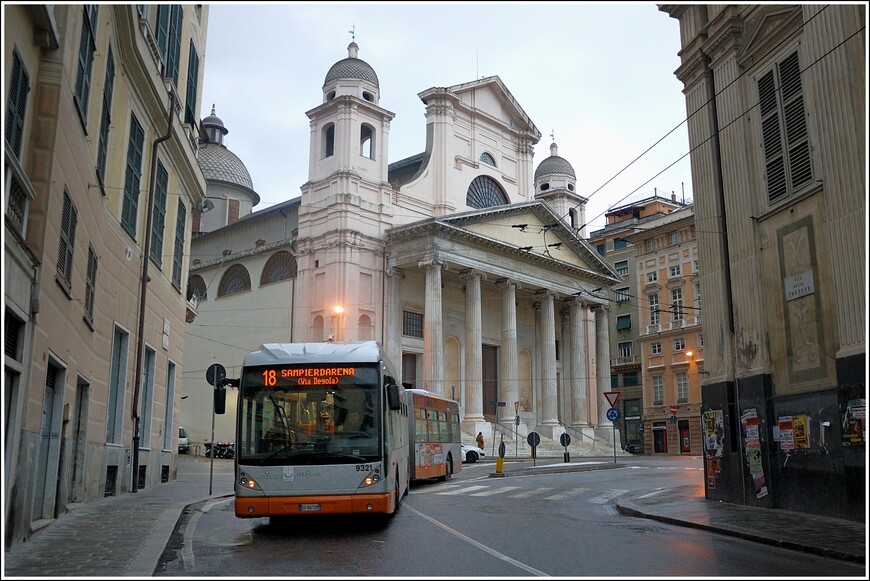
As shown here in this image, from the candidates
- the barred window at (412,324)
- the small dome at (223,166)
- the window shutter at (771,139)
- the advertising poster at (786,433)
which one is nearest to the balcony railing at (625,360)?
the barred window at (412,324)

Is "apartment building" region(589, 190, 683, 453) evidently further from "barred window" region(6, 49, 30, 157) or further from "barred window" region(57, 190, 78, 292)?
"barred window" region(6, 49, 30, 157)

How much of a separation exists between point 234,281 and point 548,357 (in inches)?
782

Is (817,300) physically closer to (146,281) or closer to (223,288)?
(146,281)

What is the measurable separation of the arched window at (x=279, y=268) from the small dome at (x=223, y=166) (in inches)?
631

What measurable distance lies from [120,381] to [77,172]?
23.2 ft

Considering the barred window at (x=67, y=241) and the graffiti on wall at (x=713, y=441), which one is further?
the graffiti on wall at (x=713, y=441)

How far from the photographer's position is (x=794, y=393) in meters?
14.3

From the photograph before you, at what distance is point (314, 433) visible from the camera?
469 inches

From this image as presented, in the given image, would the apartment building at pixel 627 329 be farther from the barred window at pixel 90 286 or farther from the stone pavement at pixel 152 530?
the barred window at pixel 90 286

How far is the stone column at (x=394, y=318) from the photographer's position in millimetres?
44062

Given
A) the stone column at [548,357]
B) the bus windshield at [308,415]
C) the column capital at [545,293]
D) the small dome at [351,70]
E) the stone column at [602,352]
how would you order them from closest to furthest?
the bus windshield at [308,415] → the small dome at [351,70] → the stone column at [548,357] → the column capital at [545,293] → the stone column at [602,352]

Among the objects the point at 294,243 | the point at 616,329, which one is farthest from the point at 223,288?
the point at 616,329

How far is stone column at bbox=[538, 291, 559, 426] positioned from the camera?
161 ft

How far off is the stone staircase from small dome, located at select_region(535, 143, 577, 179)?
19132mm
